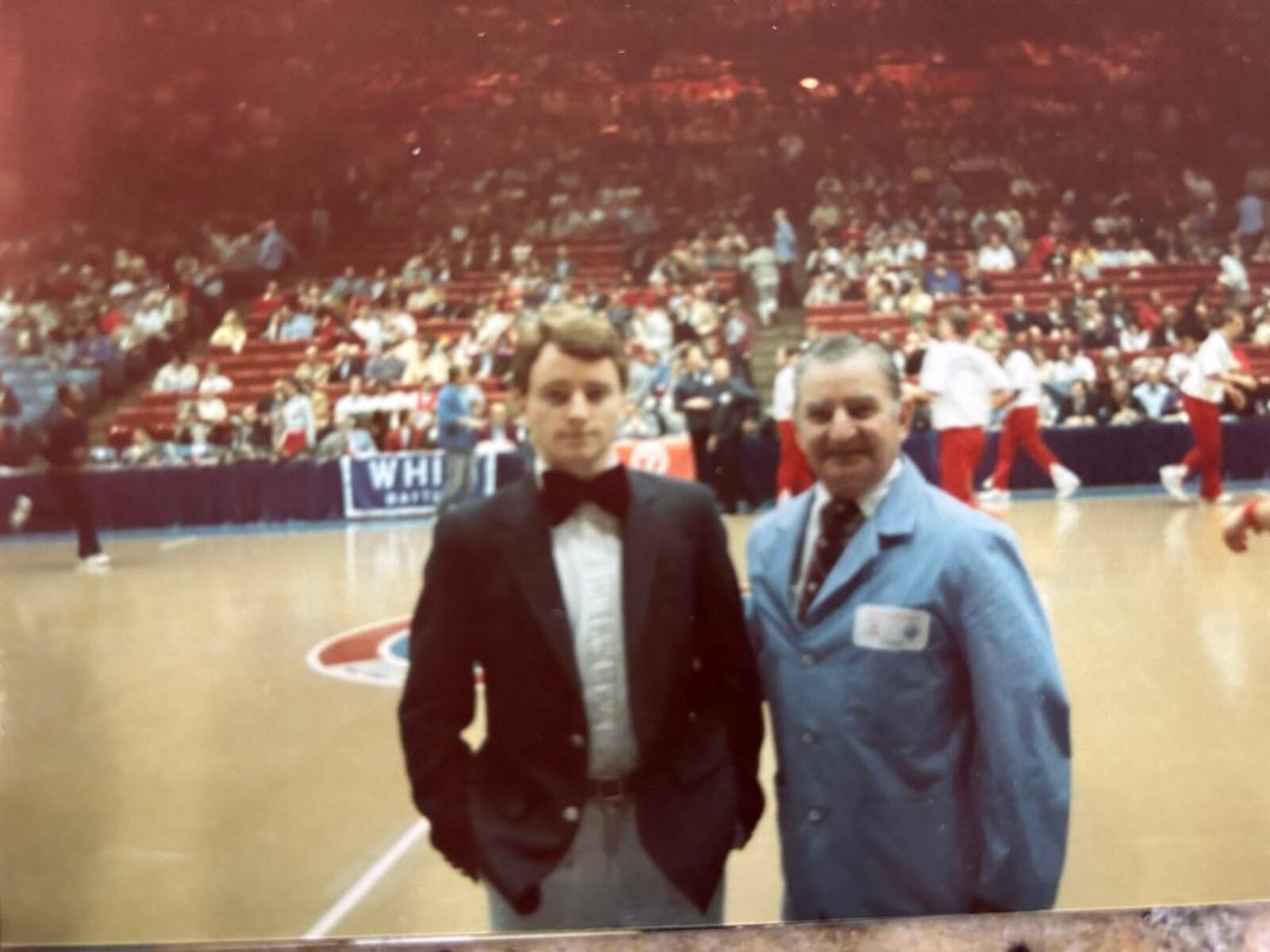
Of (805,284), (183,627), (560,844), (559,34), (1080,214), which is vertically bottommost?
(560,844)

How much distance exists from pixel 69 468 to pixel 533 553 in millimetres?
1148

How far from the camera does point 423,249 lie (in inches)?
95.0

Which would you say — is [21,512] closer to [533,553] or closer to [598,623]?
[533,553]

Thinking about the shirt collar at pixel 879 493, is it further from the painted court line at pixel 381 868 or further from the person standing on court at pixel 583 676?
the painted court line at pixel 381 868

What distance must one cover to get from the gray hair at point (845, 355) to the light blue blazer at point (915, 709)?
7.5 inches

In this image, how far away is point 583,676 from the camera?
7.47 feet

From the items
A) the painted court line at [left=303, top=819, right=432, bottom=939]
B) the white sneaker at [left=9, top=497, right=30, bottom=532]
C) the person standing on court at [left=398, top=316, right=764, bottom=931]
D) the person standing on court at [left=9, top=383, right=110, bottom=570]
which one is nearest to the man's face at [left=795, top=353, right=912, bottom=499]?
the person standing on court at [left=398, top=316, right=764, bottom=931]

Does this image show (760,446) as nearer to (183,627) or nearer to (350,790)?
(350,790)

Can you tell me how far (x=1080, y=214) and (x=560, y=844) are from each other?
6.20ft

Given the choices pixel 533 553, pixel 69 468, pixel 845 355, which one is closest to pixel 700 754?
pixel 533 553

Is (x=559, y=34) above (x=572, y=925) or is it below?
above

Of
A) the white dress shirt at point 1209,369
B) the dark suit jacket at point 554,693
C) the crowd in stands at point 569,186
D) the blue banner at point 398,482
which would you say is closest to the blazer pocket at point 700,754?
the dark suit jacket at point 554,693

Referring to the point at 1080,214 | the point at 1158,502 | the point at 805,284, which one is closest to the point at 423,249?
the point at 805,284

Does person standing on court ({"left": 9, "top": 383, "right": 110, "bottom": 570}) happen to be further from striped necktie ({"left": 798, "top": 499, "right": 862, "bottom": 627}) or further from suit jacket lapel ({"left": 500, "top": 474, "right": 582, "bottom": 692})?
striped necktie ({"left": 798, "top": 499, "right": 862, "bottom": 627})
